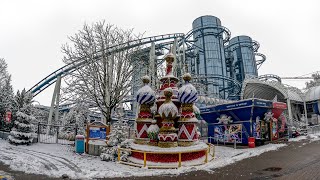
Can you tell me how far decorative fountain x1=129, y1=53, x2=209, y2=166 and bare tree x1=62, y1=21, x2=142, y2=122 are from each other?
2.95m

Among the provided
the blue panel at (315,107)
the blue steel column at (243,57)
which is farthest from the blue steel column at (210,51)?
the blue panel at (315,107)

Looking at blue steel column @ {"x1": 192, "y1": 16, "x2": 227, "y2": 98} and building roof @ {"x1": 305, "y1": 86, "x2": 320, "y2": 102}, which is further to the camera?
blue steel column @ {"x1": 192, "y1": 16, "x2": 227, "y2": 98}

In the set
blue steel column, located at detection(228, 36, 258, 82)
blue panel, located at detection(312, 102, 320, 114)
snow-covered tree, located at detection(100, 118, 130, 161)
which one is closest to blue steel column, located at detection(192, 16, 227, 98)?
blue steel column, located at detection(228, 36, 258, 82)

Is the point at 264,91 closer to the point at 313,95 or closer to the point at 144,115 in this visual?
the point at 313,95

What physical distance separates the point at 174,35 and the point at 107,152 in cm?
2983

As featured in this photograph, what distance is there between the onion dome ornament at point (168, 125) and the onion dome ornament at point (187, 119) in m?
0.64

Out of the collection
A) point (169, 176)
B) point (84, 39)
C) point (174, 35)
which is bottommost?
point (169, 176)

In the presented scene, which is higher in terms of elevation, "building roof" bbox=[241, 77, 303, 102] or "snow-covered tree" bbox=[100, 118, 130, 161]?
"building roof" bbox=[241, 77, 303, 102]

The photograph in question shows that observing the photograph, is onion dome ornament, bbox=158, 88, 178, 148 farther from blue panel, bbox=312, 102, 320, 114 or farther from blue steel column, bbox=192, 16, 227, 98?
blue steel column, bbox=192, 16, 227, 98

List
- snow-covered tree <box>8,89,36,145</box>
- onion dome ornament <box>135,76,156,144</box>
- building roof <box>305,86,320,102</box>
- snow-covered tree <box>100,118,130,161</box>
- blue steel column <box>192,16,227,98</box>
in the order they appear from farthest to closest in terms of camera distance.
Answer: blue steel column <box>192,16,227,98</box>, building roof <box>305,86,320,102</box>, snow-covered tree <box>8,89,36,145</box>, onion dome ornament <box>135,76,156,144</box>, snow-covered tree <box>100,118,130,161</box>

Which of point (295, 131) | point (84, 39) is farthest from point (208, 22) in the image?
point (84, 39)

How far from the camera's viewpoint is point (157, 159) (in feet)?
36.6

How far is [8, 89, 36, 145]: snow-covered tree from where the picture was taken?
51.5ft

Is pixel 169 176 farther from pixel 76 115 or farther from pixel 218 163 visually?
pixel 76 115
